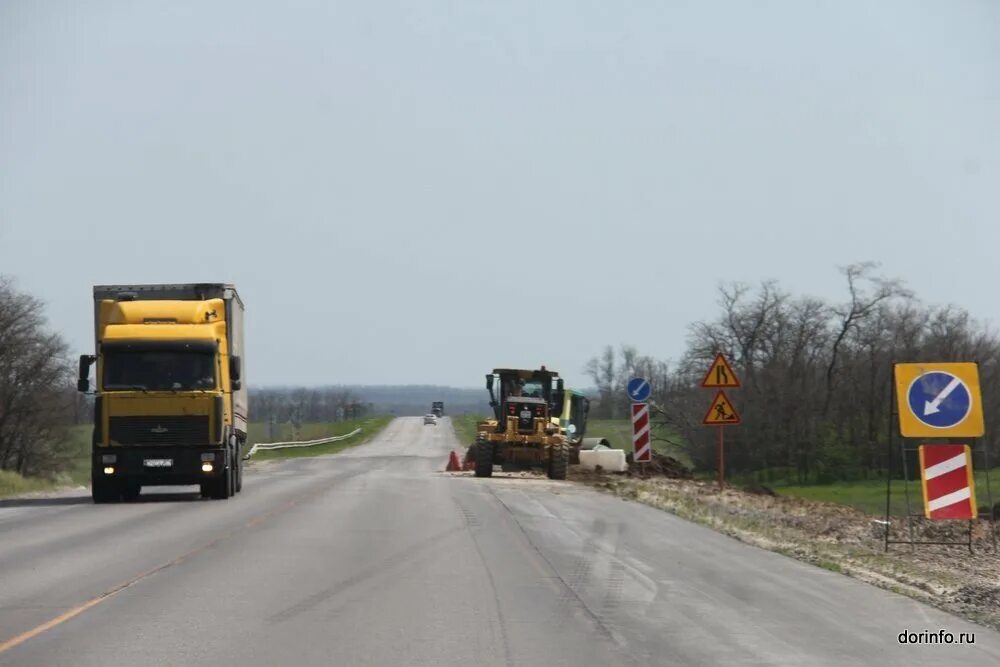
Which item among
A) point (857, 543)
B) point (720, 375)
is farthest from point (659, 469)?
point (857, 543)

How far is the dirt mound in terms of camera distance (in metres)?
42.9

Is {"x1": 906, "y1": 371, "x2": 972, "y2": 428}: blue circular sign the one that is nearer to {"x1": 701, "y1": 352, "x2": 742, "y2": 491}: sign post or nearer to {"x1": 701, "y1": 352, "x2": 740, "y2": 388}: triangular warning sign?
{"x1": 701, "y1": 352, "x2": 742, "y2": 491}: sign post

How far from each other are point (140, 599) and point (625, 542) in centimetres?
837

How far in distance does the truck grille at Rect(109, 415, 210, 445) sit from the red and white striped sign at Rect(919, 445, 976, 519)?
50.3ft

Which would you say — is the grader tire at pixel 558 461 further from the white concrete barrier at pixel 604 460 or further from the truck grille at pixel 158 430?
the truck grille at pixel 158 430

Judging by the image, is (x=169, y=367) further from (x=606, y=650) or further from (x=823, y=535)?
(x=606, y=650)

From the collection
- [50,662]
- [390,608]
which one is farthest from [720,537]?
[50,662]

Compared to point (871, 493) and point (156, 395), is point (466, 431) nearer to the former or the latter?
point (871, 493)

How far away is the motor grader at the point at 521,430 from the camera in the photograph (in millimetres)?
38562

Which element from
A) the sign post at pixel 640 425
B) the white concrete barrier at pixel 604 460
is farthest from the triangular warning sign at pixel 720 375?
the white concrete barrier at pixel 604 460

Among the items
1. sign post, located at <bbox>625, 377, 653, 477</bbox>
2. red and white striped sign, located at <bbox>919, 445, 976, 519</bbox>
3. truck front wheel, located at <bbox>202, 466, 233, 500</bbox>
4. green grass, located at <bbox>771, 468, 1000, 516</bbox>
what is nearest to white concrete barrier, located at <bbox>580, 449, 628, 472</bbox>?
green grass, located at <bbox>771, 468, 1000, 516</bbox>

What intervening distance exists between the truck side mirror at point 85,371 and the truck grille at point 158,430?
32.6 inches

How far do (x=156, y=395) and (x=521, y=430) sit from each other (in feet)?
50.2

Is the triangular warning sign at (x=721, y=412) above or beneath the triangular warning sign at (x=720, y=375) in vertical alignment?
beneath
